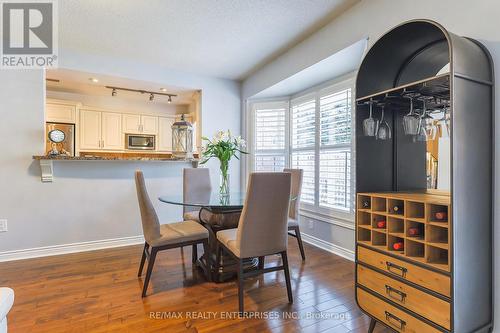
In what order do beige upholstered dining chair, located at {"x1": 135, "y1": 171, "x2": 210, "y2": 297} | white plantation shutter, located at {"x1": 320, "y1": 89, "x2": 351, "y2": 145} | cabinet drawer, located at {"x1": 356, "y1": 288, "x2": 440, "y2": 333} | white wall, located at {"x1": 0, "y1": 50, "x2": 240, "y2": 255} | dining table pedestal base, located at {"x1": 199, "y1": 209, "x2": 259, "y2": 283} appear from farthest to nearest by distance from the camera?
white plantation shutter, located at {"x1": 320, "y1": 89, "x2": 351, "y2": 145} < white wall, located at {"x1": 0, "y1": 50, "x2": 240, "y2": 255} < dining table pedestal base, located at {"x1": 199, "y1": 209, "x2": 259, "y2": 283} < beige upholstered dining chair, located at {"x1": 135, "y1": 171, "x2": 210, "y2": 297} < cabinet drawer, located at {"x1": 356, "y1": 288, "x2": 440, "y2": 333}

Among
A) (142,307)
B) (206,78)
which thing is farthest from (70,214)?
(206,78)

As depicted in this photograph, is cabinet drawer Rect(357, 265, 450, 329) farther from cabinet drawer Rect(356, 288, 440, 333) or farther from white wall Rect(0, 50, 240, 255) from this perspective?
white wall Rect(0, 50, 240, 255)

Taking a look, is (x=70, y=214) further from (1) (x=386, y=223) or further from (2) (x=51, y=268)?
(1) (x=386, y=223)

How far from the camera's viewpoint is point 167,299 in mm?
2104

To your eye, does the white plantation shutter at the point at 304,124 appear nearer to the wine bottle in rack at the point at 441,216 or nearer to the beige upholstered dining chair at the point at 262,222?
the beige upholstered dining chair at the point at 262,222

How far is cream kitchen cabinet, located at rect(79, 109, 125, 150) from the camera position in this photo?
4.55 m

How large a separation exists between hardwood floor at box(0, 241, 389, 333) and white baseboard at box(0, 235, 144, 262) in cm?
12

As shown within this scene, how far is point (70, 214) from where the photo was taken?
324cm

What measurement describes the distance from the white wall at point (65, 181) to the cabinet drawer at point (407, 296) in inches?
113

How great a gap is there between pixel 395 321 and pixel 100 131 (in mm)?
4991

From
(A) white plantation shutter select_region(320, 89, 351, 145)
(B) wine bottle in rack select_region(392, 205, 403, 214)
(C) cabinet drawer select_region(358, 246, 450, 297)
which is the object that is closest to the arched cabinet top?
(B) wine bottle in rack select_region(392, 205, 403, 214)

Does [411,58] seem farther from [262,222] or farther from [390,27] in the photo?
[262,222]

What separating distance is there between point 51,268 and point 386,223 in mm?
3202

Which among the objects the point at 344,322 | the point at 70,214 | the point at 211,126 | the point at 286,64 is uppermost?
the point at 286,64
